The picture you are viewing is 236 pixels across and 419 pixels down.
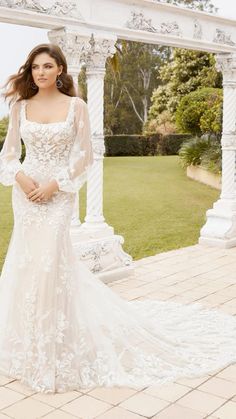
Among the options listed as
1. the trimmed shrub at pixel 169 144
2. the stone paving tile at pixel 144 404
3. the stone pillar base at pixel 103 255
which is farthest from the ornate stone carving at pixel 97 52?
the trimmed shrub at pixel 169 144

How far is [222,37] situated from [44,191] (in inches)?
207

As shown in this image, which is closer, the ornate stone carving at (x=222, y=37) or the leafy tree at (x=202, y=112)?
the ornate stone carving at (x=222, y=37)

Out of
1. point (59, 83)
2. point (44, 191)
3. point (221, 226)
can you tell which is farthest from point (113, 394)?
point (221, 226)

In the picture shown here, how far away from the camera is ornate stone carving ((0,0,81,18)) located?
18.0ft

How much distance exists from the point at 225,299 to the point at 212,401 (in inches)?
93.5

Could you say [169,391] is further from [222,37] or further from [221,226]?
[222,37]

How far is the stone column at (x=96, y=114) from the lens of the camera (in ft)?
21.4

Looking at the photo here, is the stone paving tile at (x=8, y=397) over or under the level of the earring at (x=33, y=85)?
under

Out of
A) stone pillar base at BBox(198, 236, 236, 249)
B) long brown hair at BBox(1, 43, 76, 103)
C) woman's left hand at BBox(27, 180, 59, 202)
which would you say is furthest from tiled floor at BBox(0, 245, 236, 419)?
stone pillar base at BBox(198, 236, 236, 249)

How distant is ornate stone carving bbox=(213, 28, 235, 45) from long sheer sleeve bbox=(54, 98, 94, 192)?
4717mm

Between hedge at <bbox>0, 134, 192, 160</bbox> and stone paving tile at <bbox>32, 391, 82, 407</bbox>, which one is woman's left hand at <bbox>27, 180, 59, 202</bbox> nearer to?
stone paving tile at <bbox>32, 391, 82, 407</bbox>

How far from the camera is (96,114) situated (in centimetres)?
664

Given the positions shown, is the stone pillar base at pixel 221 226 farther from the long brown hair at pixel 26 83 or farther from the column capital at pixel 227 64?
the long brown hair at pixel 26 83

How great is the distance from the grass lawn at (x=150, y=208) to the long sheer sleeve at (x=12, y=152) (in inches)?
175
